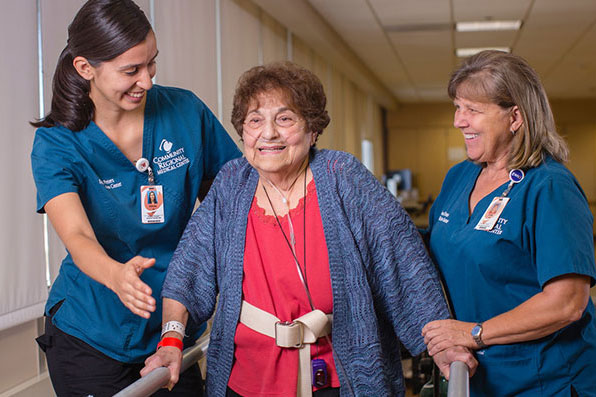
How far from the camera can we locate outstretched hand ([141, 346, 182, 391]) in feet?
4.88

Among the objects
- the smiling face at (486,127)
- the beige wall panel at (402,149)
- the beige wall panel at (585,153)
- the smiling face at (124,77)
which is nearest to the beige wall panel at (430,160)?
the beige wall panel at (402,149)

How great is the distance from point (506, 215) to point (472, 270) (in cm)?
17

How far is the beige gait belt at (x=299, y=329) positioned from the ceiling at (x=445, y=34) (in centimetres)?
499

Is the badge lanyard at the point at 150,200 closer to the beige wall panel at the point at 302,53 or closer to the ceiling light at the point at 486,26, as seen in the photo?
the beige wall panel at the point at 302,53

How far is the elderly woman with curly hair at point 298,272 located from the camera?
157 centimetres

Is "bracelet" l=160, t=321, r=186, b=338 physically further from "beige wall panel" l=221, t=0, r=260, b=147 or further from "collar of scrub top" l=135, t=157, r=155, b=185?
"beige wall panel" l=221, t=0, r=260, b=147

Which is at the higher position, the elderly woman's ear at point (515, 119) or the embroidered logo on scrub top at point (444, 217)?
the elderly woman's ear at point (515, 119)

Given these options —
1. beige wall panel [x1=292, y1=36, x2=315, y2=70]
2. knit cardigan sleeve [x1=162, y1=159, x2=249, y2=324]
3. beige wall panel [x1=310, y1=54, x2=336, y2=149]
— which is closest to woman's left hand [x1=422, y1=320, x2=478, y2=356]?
knit cardigan sleeve [x1=162, y1=159, x2=249, y2=324]

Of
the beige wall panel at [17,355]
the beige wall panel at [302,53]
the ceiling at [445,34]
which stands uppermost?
the ceiling at [445,34]

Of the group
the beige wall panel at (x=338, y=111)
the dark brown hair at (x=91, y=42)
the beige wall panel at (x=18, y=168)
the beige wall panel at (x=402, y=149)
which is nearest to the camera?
the dark brown hair at (x=91, y=42)

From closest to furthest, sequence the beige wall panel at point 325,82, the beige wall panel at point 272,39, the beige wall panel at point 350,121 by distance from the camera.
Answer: the beige wall panel at point 272,39 < the beige wall panel at point 325,82 < the beige wall panel at point 350,121

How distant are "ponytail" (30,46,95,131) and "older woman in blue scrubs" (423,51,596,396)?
1044mm

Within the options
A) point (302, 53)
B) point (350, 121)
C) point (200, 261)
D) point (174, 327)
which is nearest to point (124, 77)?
point (200, 261)

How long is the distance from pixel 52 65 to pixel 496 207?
2053 millimetres
